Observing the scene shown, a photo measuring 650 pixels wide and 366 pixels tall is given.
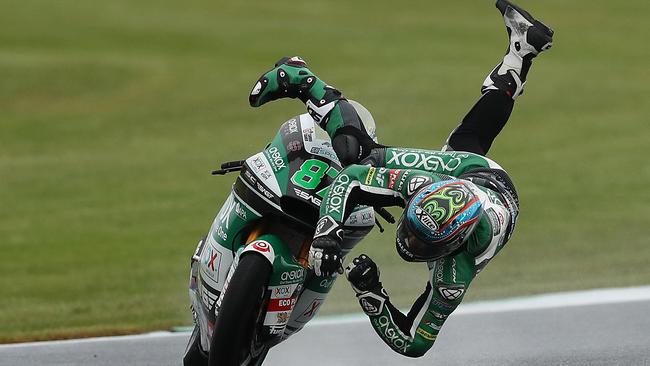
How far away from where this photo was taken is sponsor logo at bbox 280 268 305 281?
5016 millimetres

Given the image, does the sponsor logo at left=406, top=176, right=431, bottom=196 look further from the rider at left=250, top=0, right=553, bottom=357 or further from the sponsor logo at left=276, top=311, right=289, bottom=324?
the sponsor logo at left=276, top=311, right=289, bottom=324

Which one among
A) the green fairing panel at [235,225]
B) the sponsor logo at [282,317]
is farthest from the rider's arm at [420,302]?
the green fairing panel at [235,225]

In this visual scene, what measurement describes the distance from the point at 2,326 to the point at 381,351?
289cm

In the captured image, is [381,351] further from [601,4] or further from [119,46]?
[601,4]

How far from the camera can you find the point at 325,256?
460 cm

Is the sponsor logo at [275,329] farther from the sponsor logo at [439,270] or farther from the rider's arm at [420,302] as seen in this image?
the sponsor logo at [439,270]

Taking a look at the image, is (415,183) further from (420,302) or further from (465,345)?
(465,345)

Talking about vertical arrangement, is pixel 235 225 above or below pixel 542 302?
above

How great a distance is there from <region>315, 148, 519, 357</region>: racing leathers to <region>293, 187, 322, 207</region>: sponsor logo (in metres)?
0.23

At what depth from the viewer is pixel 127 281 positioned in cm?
920

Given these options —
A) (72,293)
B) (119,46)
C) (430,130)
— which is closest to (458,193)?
(72,293)

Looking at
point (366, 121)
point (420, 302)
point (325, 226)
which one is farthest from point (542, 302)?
point (325, 226)

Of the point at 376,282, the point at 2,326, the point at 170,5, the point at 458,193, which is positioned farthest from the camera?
the point at 170,5

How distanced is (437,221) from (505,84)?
1800 millimetres
